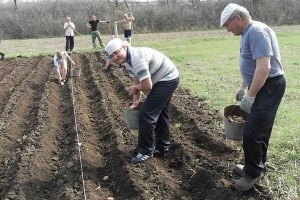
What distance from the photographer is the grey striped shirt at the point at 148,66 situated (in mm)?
4504

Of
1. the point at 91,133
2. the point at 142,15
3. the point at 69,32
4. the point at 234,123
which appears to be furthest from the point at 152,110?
the point at 142,15

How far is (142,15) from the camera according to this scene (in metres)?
34.3

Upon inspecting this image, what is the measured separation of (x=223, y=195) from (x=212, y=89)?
4.98 meters

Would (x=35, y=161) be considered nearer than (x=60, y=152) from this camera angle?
Yes

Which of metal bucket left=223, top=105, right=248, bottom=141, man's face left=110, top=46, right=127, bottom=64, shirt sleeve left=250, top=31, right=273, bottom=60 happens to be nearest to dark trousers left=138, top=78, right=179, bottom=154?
man's face left=110, top=46, right=127, bottom=64

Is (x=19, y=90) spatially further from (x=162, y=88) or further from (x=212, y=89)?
(x=162, y=88)

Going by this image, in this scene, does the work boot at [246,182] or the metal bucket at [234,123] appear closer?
the work boot at [246,182]

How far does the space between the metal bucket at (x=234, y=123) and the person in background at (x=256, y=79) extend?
0.48m

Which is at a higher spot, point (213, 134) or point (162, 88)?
point (162, 88)

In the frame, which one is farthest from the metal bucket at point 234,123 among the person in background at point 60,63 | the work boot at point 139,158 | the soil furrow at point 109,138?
the person in background at point 60,63

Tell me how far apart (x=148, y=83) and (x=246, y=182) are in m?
1.49

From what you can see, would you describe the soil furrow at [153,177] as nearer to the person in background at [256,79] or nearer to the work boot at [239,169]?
the work boot at [239,169]

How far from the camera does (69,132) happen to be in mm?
6586

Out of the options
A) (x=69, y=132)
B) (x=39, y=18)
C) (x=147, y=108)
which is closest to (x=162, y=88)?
(x=147, y=108)
